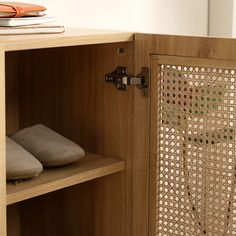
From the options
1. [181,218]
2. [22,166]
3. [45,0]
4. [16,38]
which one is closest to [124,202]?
[181,218]

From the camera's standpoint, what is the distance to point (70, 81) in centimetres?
138

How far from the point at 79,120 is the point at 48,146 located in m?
0.14

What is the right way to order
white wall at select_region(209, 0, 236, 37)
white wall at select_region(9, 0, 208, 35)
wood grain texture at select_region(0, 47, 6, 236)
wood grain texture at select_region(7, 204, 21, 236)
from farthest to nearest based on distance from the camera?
white wall at select_region(209, 0, 236, 37), white wall at select_region(9, 0, 208, 35), wood grain texture at select_region(7, 204, 21, 236), wood grain texture at select_region(0, 47, 6, 236)

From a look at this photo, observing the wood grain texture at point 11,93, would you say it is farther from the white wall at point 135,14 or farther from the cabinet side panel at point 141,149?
the cabinet side panel at point 141,149

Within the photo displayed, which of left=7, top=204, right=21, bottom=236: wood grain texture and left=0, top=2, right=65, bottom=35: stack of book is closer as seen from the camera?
left=0, top=2, right=65, bottom=35: stack of book

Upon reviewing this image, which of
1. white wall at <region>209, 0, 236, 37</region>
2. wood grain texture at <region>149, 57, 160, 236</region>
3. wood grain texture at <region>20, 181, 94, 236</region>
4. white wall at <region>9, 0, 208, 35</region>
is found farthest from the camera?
white wall at <region>209, 0, 236, 37</region>

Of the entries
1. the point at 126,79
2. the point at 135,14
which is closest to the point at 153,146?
the point at 126,79

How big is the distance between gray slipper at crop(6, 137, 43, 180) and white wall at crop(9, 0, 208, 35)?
53 cm

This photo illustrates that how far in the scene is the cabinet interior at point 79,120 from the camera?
131 cm

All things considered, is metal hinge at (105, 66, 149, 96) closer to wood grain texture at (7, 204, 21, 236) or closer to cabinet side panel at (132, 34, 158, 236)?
cabinet side panel at (132, 34, 158, 236)

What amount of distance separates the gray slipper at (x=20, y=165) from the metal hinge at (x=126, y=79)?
22 centimetres

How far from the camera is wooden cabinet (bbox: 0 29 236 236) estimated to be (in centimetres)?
116

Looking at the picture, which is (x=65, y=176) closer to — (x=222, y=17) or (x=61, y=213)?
(x=61, y=213)

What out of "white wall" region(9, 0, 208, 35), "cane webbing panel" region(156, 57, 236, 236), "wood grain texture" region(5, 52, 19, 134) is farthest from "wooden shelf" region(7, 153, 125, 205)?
"white wall" region(9, 0, 208, 35)
